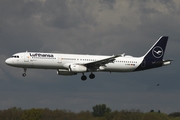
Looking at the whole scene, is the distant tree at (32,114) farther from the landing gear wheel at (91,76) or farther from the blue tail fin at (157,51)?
the blue tail fin at (157,51)

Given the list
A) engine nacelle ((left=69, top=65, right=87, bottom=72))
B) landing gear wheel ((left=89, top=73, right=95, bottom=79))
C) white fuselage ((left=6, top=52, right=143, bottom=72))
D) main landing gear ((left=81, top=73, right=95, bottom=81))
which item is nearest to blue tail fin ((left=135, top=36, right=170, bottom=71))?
white fuselage ((left=6, top=52, right=143, bottom=72))

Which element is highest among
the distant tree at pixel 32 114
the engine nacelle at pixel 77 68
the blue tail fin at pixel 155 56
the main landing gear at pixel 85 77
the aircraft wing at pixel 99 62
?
the blue tail fin at pixel 155 56

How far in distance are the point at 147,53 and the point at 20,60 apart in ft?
95.3

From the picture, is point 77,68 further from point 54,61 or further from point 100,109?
point 100,109

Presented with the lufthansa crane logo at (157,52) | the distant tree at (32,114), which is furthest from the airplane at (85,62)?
the distant tree at (32,114)

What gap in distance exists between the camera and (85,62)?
115 meters

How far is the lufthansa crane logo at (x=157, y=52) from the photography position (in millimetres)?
124625

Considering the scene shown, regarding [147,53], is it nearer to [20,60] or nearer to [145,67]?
[145,67]

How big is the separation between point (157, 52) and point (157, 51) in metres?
0.29

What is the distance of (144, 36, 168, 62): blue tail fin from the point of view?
4863 inches

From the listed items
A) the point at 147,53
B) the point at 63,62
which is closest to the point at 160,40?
the point at 147,53

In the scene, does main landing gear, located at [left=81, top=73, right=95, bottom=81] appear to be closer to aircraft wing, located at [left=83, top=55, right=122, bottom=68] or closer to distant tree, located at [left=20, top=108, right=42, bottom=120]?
aircraft wing, located at [left=83, top=55, right=122, bottom=68]

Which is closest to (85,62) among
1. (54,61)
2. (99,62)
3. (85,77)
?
(99,62)

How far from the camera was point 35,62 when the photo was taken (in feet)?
359
